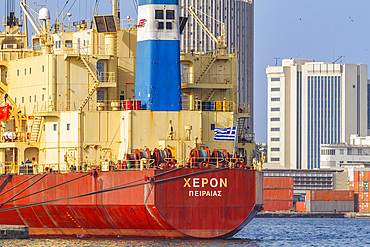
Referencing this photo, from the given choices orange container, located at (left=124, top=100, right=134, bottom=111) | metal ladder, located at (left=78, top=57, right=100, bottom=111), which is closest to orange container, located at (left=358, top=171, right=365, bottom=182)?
metal ladder, located at (left=78, top=57, right=100, bottom=111)

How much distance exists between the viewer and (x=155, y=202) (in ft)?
134

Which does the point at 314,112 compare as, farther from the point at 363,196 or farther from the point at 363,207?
the point at 363,207

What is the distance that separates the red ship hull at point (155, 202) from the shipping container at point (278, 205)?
76324 mm

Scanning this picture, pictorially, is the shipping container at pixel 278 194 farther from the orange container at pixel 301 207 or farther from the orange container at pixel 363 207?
the orange container at pixel 363 207

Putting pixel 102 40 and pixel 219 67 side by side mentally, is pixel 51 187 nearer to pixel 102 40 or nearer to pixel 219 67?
pixel 102 40

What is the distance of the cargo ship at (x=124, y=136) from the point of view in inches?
1634

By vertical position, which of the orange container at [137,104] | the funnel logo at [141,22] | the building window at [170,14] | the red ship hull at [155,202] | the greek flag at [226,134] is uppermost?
the building window at [170,14]

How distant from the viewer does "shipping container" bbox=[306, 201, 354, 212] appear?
12162cm

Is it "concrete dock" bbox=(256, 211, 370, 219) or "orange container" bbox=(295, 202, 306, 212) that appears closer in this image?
"concrete dock" bbox=(256, 211, 370, 219)

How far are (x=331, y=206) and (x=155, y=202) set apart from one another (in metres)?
84.7

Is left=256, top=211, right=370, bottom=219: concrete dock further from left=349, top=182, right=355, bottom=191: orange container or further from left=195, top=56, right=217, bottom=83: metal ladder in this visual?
left=195, top=56, right=217, bottom=83: metal ladder

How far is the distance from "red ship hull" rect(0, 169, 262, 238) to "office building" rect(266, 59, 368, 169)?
136 metres

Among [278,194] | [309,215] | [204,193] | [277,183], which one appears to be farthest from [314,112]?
[204,193]

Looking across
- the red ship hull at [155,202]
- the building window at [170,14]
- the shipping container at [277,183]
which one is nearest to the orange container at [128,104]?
the red ship hull at [155,202]
